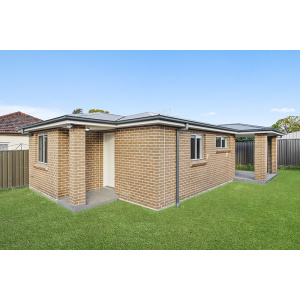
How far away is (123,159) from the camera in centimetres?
675

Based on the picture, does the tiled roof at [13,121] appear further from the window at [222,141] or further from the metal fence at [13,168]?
the window at [222,141]

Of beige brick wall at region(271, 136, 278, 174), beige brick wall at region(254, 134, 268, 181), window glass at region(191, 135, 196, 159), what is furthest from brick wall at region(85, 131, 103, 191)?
beige brick wall at region(271, 136, 278, 174)

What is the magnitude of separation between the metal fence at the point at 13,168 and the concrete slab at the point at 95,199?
162 inches

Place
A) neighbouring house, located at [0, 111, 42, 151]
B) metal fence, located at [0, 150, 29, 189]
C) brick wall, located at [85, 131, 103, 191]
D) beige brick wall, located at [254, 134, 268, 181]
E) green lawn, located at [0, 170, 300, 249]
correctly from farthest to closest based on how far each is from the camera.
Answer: neighbouring house, located at [0, 111, 42, 151]
beige brick wall, located at [254, 134, 268, 181]
metal fence, located at [0, 150, 29, 189]
brick wall, located at [85, 131, 103, 191]
green lawn, located at [0, 170, 300, 249]

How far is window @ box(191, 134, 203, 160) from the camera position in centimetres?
749

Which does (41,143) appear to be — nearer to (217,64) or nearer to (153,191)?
(153,191)

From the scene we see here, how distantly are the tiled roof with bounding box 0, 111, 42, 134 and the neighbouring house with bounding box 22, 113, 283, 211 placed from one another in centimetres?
699

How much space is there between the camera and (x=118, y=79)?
16328 mm

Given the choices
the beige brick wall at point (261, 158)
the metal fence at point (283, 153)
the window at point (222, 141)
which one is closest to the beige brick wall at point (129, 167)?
the window at point (222, 141)

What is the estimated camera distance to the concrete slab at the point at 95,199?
19.0 feet

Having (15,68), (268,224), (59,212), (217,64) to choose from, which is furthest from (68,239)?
(217,64)

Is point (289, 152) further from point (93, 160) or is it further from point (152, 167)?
point (93, 160)

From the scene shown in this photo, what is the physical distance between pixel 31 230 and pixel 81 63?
9.69 m

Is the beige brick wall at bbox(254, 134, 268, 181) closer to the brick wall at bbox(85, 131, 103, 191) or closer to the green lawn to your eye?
the green lawn
